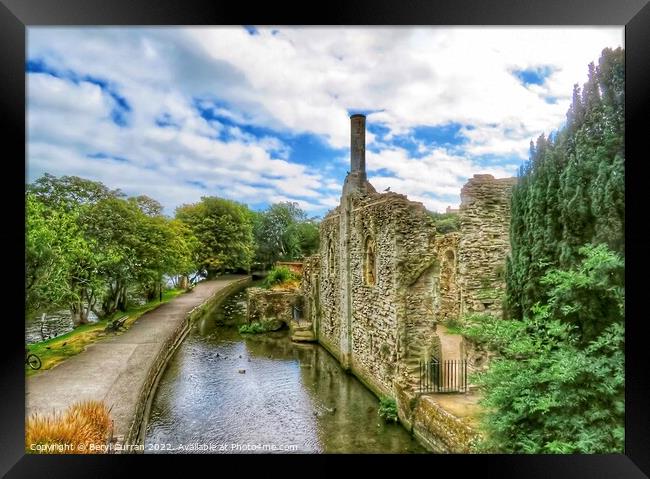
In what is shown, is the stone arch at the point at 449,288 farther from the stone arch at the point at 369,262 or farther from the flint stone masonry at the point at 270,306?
the flint stone masonry at the point at 270,306

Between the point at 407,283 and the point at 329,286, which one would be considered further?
the point at 329,286

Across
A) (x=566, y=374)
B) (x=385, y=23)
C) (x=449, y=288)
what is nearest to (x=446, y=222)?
(x=449, y=288)

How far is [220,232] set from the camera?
5586 mm

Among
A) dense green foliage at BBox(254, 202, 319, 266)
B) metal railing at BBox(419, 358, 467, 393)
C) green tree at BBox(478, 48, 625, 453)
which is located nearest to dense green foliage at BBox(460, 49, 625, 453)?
green tree at BBox(478, 48, 625, 453)

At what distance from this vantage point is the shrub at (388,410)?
5.71 metres

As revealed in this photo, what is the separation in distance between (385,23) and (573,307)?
374 centimetres

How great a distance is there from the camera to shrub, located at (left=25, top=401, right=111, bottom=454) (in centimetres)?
451

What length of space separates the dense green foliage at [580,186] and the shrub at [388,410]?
2664 millimetres

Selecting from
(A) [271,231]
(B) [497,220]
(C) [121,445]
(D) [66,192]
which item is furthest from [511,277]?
(D) [66,192]

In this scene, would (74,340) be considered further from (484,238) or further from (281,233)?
(484,238)

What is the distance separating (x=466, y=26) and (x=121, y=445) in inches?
264

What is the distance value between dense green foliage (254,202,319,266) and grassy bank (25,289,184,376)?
76.4 inches

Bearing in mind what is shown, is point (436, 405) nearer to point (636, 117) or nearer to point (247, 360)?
point (247, 360)

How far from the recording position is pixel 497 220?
5414 mm
